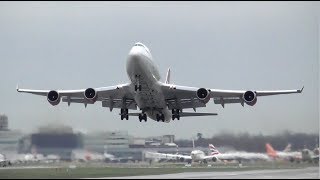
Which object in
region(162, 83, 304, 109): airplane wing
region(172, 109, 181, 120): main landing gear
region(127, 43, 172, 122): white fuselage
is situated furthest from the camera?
region(172, 109, 181, 120): main landing gear

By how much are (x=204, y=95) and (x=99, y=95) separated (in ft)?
25.4

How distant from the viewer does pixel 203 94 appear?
42.1 meters

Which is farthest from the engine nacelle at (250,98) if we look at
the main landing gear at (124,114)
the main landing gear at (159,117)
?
the main landing gear at (124,114)

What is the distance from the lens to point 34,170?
4150 centimetres

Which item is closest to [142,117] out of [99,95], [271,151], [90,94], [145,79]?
[99,95]

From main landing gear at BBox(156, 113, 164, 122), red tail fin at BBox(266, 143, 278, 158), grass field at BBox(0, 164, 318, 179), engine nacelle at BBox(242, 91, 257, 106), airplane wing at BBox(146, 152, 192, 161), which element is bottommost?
grass field at BBox(0, 164, 318, 179)

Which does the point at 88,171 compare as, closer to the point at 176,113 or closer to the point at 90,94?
the point at 90,94

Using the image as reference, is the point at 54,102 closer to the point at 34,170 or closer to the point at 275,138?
the point at 34,170

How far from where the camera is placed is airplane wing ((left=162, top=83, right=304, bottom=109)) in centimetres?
4219

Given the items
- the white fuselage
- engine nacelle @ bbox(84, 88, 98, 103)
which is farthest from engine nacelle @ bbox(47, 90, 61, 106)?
the white fuselage

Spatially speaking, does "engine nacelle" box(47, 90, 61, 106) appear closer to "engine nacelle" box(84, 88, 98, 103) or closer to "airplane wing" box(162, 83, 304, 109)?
"engine nacelle" box(84, 88, 98, 103)

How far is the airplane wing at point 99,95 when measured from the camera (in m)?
42.2

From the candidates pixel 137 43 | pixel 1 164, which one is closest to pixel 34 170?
pixel 1 164

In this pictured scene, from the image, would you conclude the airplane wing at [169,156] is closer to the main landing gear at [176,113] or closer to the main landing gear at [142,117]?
the main landing gear at [142,117]
